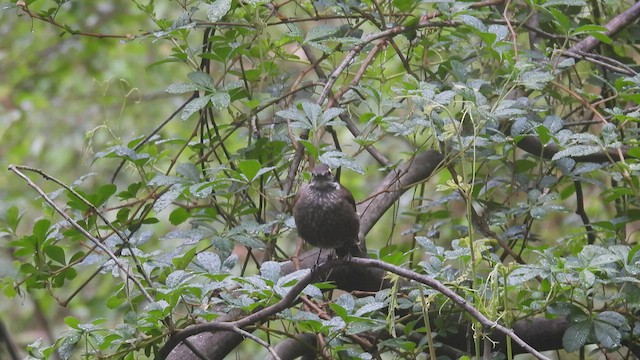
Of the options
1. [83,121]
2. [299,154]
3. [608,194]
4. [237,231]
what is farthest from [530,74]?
[83,121]

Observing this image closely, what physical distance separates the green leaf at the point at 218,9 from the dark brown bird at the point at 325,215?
0.60 meters

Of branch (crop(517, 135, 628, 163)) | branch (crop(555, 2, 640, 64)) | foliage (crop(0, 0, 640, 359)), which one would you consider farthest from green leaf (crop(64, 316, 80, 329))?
branch (crop(555, 2, 640, 64))

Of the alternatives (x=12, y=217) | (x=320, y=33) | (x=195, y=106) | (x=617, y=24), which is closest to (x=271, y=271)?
(x=195, y=106)

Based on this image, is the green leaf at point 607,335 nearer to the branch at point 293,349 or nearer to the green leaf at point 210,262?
the branch at point 293,349

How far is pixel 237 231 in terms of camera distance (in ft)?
9.07

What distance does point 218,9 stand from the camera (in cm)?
266

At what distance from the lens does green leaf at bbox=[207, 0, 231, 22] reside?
2.64 m

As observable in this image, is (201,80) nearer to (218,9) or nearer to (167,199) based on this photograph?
(218,9)

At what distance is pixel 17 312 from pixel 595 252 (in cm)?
520

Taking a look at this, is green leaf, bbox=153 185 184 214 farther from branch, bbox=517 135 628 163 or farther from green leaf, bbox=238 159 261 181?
branch, bbox=517 135 628 163

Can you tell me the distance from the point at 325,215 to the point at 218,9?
28.4 inches

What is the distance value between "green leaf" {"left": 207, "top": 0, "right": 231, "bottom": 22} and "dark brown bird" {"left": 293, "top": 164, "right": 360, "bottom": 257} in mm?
604

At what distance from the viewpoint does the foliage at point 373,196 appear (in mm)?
2377

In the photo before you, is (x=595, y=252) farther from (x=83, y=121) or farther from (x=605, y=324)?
(x=83, y=121)
